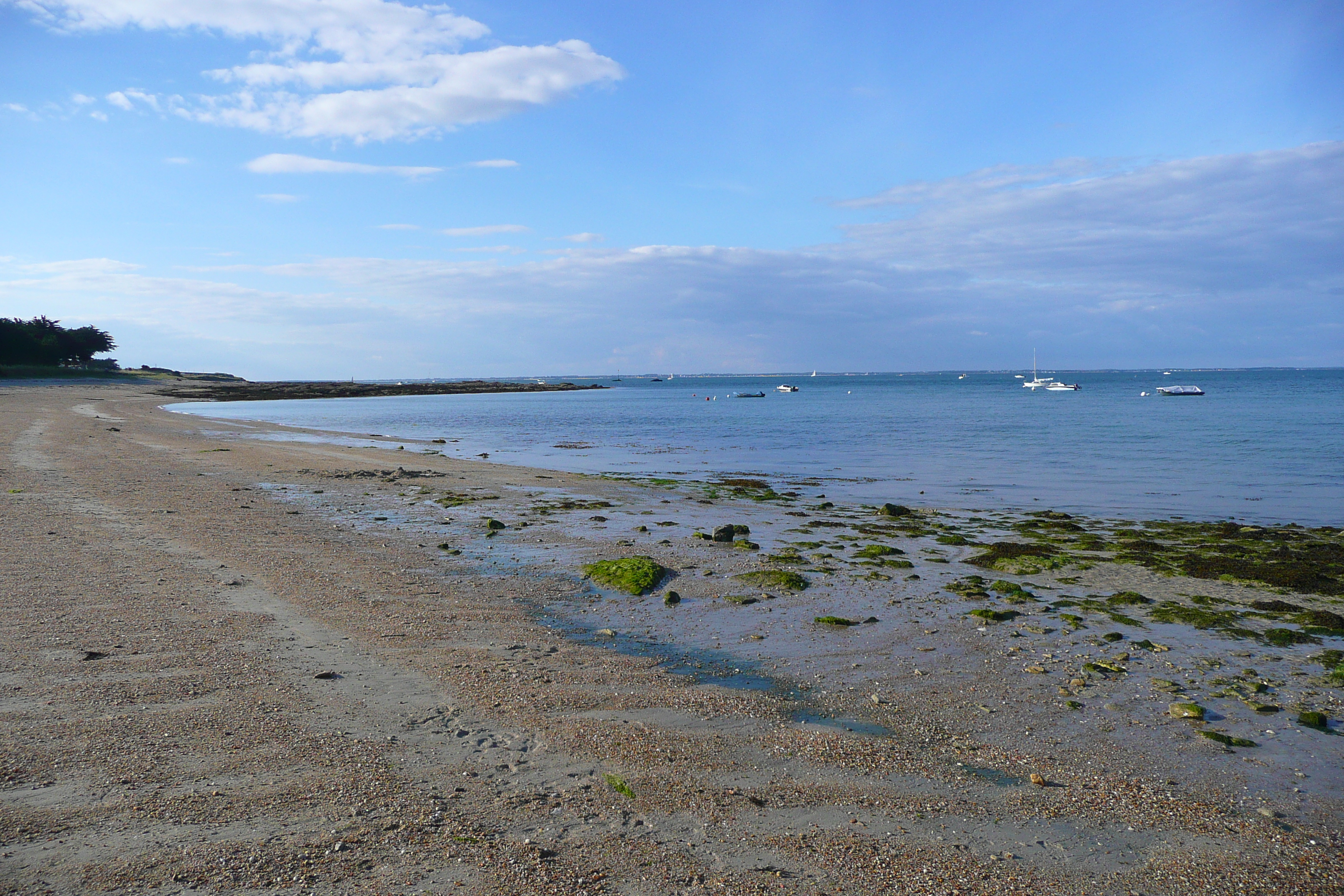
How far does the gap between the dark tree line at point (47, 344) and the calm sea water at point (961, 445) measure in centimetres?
2880

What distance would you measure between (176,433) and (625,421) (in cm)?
3430

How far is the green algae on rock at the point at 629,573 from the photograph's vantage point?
1106 centimetres

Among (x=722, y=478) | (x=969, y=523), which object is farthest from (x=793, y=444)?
(x=969, y=523)

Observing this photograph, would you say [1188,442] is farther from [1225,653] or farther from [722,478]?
[1225,653]

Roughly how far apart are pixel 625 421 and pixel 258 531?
5015 centimetres

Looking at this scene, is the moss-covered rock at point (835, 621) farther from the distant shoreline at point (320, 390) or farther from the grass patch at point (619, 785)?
the distant shoreline at point (320, 390)

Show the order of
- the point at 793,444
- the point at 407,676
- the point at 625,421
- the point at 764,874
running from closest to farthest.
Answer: the point at 764,874 < the point at 407,676 < the point at 793,444 < the point at 625,421

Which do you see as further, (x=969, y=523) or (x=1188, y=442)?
(x=1188, y=442)

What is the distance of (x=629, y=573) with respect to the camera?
11.5m

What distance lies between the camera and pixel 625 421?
6372cm

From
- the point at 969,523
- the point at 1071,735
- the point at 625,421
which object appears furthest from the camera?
the point at 625,421

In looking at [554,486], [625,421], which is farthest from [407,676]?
[625,421]

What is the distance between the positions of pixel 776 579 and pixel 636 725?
5.56 meters

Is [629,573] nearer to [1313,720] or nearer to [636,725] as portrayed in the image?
[636,725]
